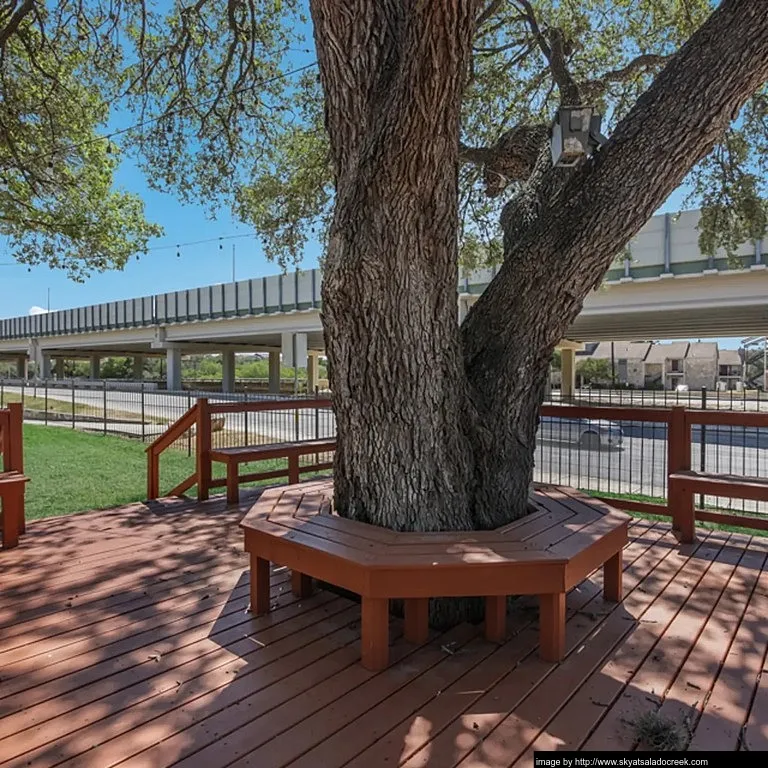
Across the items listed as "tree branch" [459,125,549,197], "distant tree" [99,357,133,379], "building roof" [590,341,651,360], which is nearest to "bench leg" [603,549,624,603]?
"tree branch" [459,125,549,197]

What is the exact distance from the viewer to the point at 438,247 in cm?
268

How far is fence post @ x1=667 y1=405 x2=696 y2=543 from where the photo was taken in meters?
4.02

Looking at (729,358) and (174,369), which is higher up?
(729,358)

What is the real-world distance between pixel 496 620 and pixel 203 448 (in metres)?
3.61

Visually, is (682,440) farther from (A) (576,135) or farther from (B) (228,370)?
(B) (228,370)

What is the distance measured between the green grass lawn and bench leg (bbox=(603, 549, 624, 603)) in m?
4.83

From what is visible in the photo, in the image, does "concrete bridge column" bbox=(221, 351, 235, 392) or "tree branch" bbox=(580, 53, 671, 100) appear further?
"concrete bridge column" bbox=(221, 351, 235, 392)

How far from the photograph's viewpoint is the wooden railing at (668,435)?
4008 mm

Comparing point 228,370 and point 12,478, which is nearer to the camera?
point 12,478

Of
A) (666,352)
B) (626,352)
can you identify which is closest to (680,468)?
(626,352)

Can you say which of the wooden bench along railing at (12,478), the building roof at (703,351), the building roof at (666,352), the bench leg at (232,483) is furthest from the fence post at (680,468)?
the building roof at (703,351)

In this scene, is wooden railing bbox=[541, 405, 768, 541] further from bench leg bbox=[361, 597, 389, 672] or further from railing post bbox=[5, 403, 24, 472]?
railing post bbox=[5, 403, 24, 472]

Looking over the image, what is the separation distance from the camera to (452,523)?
281 centimetres

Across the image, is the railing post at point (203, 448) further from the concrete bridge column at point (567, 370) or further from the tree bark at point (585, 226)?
the concrete bridge column at point (567, 370)
